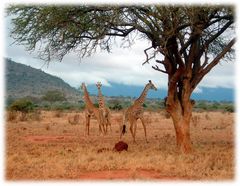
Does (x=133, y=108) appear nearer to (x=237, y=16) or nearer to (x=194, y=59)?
(x=194, y=59)

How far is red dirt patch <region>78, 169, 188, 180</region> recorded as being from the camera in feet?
34.4

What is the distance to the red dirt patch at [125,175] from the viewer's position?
10.5 metres

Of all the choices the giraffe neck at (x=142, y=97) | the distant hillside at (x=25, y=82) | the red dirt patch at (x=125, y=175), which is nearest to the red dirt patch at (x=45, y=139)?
the giraffe neck at (x=142, y=97)

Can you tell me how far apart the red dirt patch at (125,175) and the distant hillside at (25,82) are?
60.8 metres

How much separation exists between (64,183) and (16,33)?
6813 mm

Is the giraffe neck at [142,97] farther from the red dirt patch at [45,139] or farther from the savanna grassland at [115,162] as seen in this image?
the red dirt patch at [45,139]

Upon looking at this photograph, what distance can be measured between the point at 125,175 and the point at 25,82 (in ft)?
228

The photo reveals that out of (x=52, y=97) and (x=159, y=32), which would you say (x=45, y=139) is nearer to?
(x=159, y=32)

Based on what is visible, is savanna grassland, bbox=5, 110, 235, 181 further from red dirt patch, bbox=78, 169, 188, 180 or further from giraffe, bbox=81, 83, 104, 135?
giraffe, bbox=81, 83, 104, 135

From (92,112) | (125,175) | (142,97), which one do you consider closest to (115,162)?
(125,175)

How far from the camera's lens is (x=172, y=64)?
48.7ft

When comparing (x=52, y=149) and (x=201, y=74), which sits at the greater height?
(x=201, y=74)

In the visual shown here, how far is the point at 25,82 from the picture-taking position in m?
78.4

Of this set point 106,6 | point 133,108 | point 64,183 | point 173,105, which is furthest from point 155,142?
point 64,183
